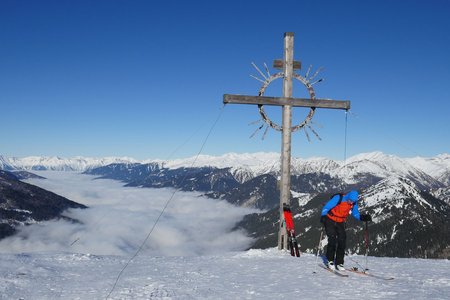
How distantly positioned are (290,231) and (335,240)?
11.2 feet

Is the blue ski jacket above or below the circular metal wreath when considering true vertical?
below

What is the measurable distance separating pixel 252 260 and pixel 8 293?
8082 millimetres

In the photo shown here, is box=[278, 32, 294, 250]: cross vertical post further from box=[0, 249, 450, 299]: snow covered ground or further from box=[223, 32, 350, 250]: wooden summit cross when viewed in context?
box=[0, 249, 450, 299]: snow covered ground

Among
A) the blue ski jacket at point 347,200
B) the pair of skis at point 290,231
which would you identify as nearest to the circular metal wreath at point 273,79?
the pair of skis at point 290,231

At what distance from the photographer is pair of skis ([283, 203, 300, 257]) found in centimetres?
1597

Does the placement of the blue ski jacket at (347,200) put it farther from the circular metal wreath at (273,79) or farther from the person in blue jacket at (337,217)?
the circular metal wreath at (273,79)

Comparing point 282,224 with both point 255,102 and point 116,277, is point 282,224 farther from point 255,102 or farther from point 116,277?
point 116,277

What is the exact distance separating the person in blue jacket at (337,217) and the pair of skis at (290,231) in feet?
8.92

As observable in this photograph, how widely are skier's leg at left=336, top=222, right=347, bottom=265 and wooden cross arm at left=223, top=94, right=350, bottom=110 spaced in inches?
245

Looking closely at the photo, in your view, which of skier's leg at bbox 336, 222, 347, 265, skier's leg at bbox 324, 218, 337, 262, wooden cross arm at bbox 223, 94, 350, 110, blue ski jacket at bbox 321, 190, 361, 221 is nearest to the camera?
skier's leg at bbox 336, 222, 347, 265

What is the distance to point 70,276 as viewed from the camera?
11.7 m

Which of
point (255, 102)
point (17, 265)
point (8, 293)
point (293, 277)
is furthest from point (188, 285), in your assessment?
point (255, 102)

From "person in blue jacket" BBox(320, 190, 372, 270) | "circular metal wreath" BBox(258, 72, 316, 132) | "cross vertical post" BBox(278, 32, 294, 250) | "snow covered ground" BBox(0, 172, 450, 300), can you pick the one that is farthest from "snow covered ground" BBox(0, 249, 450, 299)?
"circular metal wreath" BBox(258, 72, 316, 132)

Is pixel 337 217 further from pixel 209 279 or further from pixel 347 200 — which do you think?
pixel 209 279
